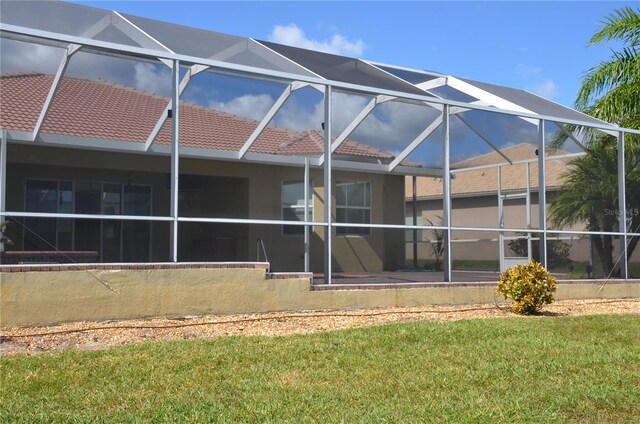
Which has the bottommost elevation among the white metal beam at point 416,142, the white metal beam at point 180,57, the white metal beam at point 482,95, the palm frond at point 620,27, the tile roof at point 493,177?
the tile roof at point 493,177

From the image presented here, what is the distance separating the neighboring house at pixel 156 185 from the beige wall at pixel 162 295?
94cm

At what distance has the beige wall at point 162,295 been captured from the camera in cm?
888

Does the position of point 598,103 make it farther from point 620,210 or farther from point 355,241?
point 355,241

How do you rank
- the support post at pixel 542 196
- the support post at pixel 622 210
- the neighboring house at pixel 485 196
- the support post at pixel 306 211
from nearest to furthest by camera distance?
the support post at pixel 306 211
the support post at pixel 542 196
the support post at pixel 622 210
the neighboring house at pixel 485 196

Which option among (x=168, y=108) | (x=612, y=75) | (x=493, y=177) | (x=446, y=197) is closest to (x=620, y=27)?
(x=612, y=75)

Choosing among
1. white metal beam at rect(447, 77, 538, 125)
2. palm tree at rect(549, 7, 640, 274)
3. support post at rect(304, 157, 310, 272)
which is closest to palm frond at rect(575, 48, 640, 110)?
palm tree at rect(549, 7, 640, 274)

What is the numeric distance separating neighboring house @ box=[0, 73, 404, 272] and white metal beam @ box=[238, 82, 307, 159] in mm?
116

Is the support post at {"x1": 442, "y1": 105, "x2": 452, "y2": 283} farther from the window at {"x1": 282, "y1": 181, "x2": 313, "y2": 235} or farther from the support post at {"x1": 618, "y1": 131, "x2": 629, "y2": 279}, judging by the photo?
the support post at {"x1": 618, "y1": 131, "x2": 629, "y2": 279}

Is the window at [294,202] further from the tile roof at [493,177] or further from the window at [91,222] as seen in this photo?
the tile roof at [493,177]

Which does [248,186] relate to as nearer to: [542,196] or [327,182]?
[327,182]

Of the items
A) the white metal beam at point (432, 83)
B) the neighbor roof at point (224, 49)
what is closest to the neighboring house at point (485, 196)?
the neighbor roof at point (224, 49)

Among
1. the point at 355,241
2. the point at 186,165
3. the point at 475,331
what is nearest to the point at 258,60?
the point at 186,165

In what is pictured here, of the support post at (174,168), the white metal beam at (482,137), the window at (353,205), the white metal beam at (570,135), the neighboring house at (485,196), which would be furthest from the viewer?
the neighboring house at (485,196)

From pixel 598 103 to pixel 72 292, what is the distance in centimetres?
1360
